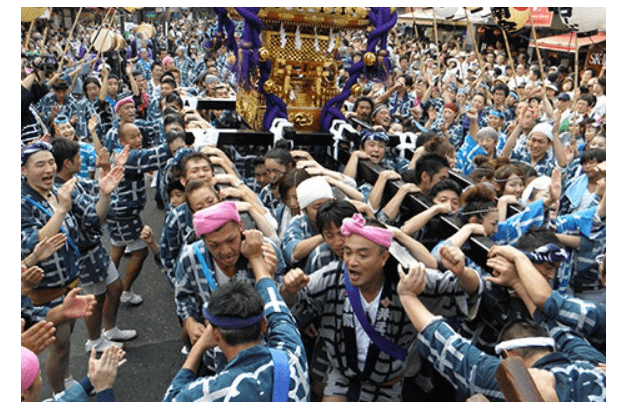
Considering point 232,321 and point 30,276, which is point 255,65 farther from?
point 232,321

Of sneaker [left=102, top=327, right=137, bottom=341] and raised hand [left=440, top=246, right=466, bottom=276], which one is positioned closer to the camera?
raised hand [left=440, top=246, right=466, bottom=276]

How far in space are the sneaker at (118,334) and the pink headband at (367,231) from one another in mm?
2653

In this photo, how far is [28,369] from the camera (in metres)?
1.80

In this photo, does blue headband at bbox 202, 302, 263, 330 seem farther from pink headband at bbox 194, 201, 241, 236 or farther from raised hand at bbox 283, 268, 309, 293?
pink headband at bbox 194, 201, 241, 236

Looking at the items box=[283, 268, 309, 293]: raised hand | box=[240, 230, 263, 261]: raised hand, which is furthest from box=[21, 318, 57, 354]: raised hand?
box=[283, 268, 309, 293]: raised hand

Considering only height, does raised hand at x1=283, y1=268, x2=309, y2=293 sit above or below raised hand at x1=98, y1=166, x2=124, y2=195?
below

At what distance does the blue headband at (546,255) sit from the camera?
216 cm

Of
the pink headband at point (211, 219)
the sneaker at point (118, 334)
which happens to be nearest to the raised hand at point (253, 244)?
the pink headband at point (211, 219)

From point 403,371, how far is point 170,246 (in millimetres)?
1776

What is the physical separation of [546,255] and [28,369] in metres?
2.06

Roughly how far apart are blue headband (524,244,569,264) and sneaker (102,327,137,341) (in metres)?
3.21

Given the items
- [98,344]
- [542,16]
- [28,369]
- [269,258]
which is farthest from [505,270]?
[542,16]

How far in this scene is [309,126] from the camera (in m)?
5.14

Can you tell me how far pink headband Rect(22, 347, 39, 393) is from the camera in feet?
5.88
